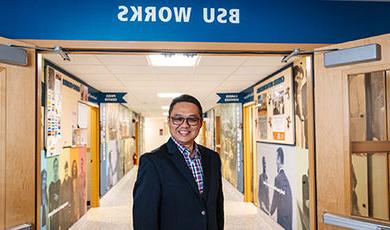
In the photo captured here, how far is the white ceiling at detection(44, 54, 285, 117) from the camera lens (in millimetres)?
4465

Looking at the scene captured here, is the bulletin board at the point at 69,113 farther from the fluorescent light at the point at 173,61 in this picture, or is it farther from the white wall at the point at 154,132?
the white wall at the point at 154,132

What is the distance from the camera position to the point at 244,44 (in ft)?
8.16

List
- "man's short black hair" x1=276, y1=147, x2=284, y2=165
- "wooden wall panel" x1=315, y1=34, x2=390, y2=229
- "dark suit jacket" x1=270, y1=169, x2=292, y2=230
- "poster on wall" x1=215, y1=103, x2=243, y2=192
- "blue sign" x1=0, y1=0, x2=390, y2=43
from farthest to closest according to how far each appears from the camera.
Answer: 1. "poster on wall" x1=215, y1=103, x2=243, y2=192
2. "man's short black hair" x1=276, y1=147, x2=284, y2=165
3. "dark suit jacket" x1=270, y1=169, x2=292, y2=230
4. "blue sign" x1=0, y1=0, x2=390, y2=43
5. "wooden wall panel" x1=315, y1=34, x2=390, y2=229

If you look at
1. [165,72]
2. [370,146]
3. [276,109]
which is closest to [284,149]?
[276,109]

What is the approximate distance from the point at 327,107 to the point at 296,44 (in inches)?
21.2

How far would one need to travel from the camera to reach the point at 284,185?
16.8 ft

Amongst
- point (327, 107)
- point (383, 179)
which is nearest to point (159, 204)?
point (327, 107)

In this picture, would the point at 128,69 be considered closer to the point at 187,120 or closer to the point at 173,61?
the point at 173,61

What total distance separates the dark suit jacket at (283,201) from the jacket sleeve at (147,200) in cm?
356

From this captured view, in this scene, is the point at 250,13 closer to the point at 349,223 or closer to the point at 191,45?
the point at 191,45

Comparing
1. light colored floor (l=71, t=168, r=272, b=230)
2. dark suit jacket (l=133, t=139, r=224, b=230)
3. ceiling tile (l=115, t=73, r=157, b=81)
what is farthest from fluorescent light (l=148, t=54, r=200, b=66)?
light colored floor (l=71, t=168, r=272, b=230)

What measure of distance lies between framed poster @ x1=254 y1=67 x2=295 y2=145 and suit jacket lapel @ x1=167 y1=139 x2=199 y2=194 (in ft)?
10.2

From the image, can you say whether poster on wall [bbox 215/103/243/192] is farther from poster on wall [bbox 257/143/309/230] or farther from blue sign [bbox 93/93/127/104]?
blue sign [bbox 93/93/127/104]

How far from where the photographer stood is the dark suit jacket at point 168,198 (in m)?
1.78
